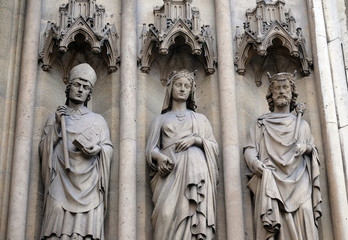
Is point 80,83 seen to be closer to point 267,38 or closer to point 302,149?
point 267,38

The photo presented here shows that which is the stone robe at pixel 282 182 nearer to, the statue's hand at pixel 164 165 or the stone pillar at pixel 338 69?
the stone pillar at pixel 338 69

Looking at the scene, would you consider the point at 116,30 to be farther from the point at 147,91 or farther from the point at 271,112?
the point at 271,112

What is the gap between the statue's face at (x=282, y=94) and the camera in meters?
10.8

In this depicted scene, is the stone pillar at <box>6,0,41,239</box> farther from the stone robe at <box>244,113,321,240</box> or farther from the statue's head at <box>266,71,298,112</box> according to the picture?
the statue's head at <box>266,71,298,112</box>

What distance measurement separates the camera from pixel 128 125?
10680mm

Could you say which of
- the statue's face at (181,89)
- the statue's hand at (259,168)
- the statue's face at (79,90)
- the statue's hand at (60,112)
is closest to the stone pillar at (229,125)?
the statue's hand at (259,168)

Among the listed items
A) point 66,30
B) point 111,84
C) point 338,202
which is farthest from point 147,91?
point 338,202

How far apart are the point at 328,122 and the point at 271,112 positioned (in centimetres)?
68

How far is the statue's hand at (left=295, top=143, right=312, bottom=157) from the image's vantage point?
34.0ft

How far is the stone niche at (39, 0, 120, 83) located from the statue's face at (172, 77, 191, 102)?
85 centimetres

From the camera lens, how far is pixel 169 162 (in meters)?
10.3

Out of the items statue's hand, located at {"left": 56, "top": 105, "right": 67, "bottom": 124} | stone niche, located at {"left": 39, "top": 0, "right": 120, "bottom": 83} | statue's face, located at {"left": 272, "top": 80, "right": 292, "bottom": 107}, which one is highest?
stone niche, located at {"left": 39, "top": 0, "right": 120, "bottom": 83}

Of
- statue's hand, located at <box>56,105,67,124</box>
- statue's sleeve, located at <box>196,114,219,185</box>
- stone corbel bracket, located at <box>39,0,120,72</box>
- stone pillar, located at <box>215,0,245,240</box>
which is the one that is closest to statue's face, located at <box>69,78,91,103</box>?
statue's hand, located at <box>56,105,67,124</box>

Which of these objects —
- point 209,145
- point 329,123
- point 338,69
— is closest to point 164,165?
point 209,145
